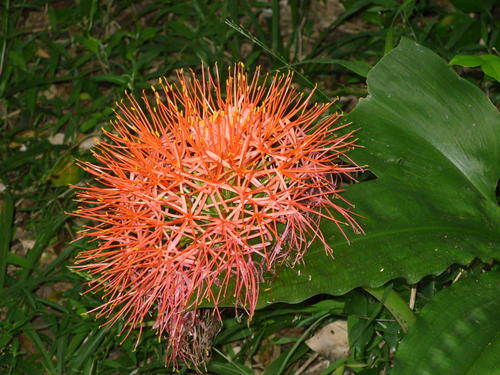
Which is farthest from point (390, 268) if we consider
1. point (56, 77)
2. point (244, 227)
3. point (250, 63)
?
point (56, 77)

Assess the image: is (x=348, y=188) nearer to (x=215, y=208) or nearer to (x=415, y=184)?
(x=415, y=184)

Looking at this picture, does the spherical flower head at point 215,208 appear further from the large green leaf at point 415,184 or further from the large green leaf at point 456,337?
the large green leaf at point 456,337

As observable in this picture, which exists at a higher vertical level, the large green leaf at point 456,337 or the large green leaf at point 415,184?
the large green leaf at point 415,184

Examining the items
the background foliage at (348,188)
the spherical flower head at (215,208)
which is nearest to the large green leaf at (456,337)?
the background foliage at (348,188)

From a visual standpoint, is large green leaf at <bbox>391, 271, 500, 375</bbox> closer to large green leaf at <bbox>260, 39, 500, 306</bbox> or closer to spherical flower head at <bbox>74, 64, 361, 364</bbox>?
large green leaf at <bbox>260, 39, 500, 306</bbox>

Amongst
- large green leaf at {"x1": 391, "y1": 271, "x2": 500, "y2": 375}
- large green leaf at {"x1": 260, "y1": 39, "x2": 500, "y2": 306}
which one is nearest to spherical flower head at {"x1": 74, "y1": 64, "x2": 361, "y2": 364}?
large green leaf at {"x1": 260, "y1": 39, "x2": 500, "y2": 306}

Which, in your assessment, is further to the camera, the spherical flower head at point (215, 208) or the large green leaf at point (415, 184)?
the large green leaf at point (415, 184)

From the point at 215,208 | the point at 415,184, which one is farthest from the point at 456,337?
the point at 215,208
